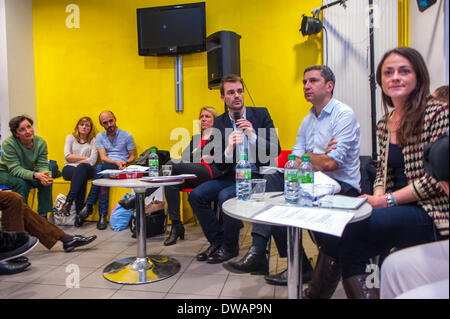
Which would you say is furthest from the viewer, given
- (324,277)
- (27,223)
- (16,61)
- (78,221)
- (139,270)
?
(16,61)

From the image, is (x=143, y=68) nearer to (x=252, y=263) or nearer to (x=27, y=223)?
(x=27, y=223)

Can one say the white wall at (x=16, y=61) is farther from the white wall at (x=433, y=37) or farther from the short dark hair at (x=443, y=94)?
the white wall at (x=433, y=37)

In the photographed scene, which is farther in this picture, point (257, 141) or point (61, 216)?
point (61, 216)

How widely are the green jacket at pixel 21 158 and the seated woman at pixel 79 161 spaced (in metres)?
0.37

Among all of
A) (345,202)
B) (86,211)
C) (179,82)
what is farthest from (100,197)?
(345,202)

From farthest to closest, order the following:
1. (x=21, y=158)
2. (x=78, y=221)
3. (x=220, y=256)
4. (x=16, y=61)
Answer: (x=16, y=61), (x=78, y=221), (x=21, y=158), (x=220, y=256)

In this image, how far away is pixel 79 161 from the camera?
403 centimetres

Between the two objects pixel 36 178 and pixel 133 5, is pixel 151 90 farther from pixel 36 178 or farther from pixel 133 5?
pixel 36 178

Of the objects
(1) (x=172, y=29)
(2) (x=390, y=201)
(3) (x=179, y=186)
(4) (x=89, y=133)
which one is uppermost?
(1) (x=172, y=29)

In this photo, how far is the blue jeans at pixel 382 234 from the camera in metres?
1.25

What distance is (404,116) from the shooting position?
1398 millimetres

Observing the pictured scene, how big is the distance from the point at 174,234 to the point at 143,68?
2495 mm

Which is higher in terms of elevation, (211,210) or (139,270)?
(211,210)
